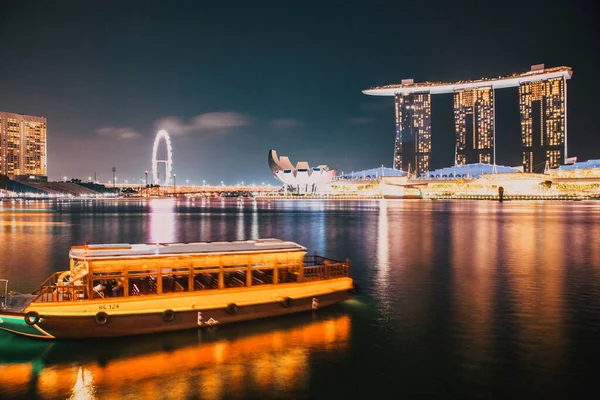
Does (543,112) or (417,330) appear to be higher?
(543,112)

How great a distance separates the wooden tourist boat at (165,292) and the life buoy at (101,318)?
0.02 m

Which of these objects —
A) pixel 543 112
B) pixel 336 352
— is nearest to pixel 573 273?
pixel 336 352

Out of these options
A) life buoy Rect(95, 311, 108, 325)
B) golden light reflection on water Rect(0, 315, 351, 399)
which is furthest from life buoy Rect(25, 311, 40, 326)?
life buoy Rect(95, 311, 108, 325)

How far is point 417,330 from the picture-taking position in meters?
13.4

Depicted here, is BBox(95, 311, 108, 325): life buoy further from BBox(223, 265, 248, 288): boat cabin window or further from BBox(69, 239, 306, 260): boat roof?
BBox(223, 265, 248, 288): boat cabin window

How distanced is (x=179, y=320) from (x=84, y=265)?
296cm

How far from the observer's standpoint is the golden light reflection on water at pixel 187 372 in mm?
9211

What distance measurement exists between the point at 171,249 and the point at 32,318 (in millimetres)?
3748

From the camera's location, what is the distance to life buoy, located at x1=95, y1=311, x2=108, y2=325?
11.4m

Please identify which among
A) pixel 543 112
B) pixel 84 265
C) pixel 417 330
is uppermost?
pixel 543 112

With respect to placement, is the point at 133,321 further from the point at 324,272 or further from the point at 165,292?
the point at 324,272

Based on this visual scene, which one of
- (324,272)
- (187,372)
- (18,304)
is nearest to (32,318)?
(18,304)

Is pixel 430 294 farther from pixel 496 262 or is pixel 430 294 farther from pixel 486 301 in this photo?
pixel 496 262

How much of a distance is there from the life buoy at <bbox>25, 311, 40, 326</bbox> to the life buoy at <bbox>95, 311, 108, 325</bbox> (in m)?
1.27
